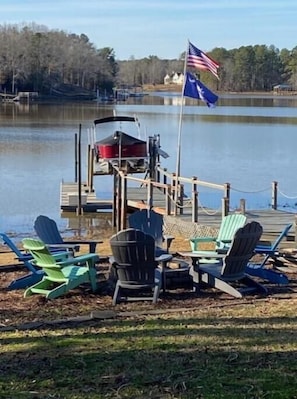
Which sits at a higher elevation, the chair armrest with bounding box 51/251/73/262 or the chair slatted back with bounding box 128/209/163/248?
the chair slatted back with bounding box 128/209/163/248

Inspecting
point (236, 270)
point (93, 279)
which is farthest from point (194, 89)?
point (93, 279)

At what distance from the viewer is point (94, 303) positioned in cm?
775

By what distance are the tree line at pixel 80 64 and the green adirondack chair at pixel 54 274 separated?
109 m

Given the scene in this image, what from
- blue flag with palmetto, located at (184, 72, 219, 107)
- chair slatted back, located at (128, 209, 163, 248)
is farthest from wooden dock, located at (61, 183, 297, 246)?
chair slatted back, located at (128, 209, 163, 248)

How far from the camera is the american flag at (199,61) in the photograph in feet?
61.3

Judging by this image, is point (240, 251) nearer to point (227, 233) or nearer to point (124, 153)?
point (227, 233)

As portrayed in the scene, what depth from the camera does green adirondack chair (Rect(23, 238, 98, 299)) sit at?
799 centimetres

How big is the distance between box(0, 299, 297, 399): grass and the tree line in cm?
11094

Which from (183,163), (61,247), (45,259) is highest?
(45,259)

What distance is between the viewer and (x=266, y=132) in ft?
176

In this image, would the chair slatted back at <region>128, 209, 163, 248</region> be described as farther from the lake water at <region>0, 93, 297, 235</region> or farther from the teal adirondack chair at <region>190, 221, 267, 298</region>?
the lake water at <region>0, 93, 297, 235</region>

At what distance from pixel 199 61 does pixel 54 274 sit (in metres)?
11.6

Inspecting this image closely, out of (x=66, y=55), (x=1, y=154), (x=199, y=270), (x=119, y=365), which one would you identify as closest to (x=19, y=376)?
(x=119, y=365)

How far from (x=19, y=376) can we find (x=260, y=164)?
96.4 feet
